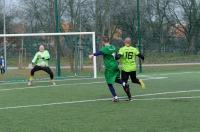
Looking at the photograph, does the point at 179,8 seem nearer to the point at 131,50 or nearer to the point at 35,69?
the point at 35,69

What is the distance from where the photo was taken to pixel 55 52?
96.7 feet

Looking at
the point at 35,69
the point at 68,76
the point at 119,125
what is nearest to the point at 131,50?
the point at 119,125

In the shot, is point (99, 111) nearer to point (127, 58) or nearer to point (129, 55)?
point (127, 58)

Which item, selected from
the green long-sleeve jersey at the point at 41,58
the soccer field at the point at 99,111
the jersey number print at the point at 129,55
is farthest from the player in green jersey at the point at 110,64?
the green long-sleeve jersey at the point at 41,58

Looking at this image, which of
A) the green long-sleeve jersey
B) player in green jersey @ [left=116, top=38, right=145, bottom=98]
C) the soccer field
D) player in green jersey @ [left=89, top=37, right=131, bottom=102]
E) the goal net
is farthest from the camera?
the goal net

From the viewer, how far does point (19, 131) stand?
32.6ft

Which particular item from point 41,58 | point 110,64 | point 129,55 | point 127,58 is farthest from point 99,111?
point 41,58

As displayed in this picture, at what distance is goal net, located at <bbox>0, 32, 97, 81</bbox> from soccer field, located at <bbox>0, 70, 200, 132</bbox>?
9209 millimetres

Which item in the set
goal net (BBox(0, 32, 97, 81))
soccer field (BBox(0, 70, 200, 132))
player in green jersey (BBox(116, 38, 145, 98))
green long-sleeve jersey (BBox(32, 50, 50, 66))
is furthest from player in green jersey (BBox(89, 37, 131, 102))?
goal net (BBox(0, 32, 97, 81))

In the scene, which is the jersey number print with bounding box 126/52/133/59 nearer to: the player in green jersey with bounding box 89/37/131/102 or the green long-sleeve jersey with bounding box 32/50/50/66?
the player in green jersey with bounding box 89/37/131/102

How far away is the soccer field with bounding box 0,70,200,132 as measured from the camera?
10.2 metres

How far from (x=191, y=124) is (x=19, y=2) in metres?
41.6

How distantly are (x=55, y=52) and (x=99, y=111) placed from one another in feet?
55.7

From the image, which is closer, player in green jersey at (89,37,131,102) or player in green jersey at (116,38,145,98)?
player in green jersey at (89,37,131,102)
